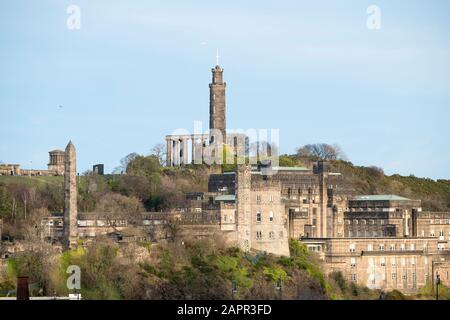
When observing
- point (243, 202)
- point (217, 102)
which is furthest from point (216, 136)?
point (243, 202)

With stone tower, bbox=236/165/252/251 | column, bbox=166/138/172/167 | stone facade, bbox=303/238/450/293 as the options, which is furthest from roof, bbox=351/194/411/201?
stone tower, bbox=236/165/252/251

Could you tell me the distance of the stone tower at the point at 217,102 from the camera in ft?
448

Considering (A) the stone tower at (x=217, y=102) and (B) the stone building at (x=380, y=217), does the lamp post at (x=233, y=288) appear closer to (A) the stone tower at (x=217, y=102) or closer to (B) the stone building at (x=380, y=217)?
(B) the stone building at (x=380, y=217)

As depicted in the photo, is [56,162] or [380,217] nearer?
[380,217]

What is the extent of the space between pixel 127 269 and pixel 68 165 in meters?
10.8

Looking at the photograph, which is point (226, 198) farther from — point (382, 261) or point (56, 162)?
point (56, 162)

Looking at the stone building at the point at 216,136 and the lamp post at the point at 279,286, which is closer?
the lamp post at the point at 279,286

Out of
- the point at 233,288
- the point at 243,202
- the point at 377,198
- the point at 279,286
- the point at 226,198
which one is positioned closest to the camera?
the point at 233,288

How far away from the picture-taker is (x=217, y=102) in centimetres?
13662

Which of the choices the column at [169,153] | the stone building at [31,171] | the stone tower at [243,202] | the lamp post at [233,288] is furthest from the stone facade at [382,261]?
the stone building at [31,171]

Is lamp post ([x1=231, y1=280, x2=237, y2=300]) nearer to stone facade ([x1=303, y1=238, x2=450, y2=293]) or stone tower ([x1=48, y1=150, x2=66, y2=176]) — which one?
stone facade ([x1=303, y1=238, x2=450, y2=293])

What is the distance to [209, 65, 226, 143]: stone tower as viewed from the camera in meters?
137

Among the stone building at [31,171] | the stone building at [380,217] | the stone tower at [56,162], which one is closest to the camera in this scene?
Answer: the stone building at [380,217]
